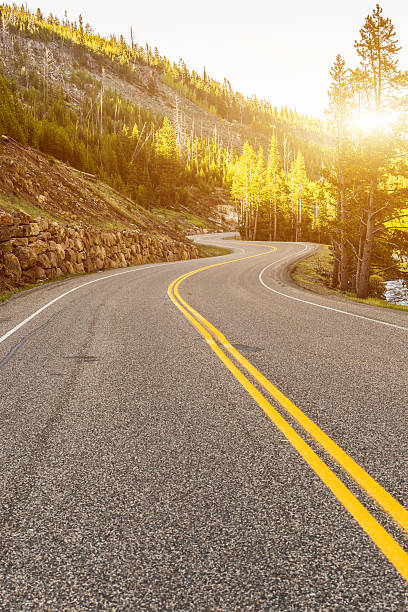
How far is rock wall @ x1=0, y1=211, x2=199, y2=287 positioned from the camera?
51.5 ft

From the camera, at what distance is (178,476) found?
2727 millimetres

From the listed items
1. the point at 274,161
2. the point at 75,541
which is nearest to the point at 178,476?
the point at 75,541

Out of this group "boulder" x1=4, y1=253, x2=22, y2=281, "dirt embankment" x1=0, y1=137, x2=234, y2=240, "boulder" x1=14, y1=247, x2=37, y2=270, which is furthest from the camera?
"dirt embankment" x1=0, y1=137, x2=234, y2=240

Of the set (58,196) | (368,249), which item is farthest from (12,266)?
(368,249)

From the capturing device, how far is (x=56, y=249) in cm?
1888

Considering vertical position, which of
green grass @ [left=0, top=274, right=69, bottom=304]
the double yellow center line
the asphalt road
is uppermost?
green grass @ [left=0, top=274, right=69, bottom=304]

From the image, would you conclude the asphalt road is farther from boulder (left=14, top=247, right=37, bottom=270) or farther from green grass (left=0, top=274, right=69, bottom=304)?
boulder (left=14, top=247, right=37, bottom=270)

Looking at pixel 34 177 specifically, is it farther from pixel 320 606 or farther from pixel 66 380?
pixel 320 606

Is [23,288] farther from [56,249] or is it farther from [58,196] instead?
[58,196]

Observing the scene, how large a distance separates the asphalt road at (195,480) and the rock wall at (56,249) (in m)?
11.0

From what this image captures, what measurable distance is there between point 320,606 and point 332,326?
6.72 metres

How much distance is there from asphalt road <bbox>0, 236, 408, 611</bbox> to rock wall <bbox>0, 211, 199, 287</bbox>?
36.0 ft

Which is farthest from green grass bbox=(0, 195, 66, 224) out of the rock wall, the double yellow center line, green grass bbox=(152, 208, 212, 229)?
Result: green grass bbox=(152, 208, 212, 229)

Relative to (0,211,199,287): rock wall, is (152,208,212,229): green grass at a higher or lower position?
higher
